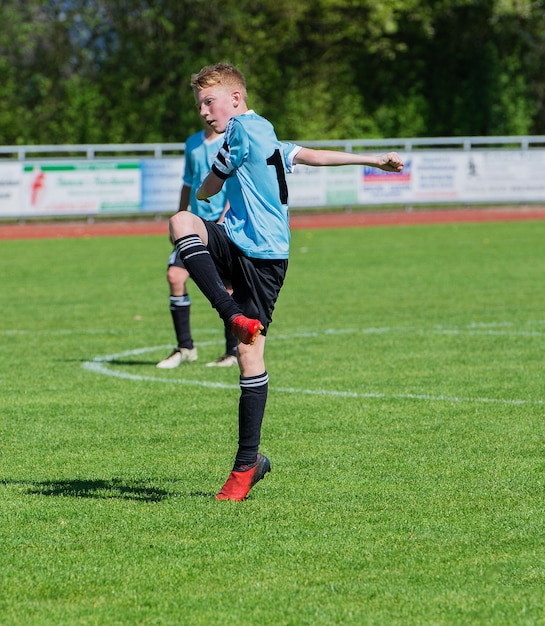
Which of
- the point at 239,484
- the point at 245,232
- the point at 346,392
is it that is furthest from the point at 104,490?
the point at 346,392

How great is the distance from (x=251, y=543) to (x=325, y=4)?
36.1 meters

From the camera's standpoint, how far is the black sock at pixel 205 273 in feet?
17.8

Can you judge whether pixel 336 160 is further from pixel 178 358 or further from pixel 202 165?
pixel 178 358

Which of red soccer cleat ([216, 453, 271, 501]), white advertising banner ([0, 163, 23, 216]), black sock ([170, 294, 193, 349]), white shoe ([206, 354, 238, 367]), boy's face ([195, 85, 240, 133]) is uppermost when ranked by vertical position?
boy's face ([195, 85, 240, 133])

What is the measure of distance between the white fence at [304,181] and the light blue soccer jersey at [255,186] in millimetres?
20815

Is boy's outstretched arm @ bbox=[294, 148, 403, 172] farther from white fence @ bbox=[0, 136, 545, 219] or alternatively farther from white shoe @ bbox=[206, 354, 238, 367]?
white fence @ bbox=[0, 136, 545, 219]

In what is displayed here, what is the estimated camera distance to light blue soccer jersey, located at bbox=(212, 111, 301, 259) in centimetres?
564

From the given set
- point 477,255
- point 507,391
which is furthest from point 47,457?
point 477,255

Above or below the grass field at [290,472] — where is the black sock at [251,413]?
above

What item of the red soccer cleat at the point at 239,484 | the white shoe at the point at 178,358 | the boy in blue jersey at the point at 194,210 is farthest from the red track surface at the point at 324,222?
the red soccer cleat at the point at 239,484

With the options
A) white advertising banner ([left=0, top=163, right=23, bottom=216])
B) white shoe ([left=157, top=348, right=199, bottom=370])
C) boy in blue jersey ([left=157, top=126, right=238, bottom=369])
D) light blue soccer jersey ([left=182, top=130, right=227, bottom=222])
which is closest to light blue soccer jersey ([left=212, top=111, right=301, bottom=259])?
boy in blue jersey ([left=157, top=126, right=238, bottom=369])

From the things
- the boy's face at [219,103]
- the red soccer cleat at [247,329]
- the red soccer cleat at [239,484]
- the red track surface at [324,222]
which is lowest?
the red track surface at [324,222]

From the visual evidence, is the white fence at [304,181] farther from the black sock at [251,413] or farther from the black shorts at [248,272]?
the black sock at [251,413]

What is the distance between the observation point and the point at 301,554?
4695 mm
